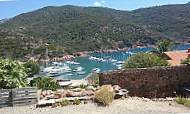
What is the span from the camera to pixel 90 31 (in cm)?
11575

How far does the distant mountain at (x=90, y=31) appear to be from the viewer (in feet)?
310

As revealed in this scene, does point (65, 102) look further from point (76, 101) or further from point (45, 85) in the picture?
point (45, 85)

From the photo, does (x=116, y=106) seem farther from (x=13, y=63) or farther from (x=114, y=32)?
(x=114, y=32)

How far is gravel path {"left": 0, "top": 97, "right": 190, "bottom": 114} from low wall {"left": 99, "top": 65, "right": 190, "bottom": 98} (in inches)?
73.5

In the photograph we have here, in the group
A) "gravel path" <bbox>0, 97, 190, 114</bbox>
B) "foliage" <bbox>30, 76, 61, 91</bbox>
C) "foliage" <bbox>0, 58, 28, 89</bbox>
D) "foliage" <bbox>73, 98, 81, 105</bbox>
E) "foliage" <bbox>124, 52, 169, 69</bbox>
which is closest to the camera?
"gravel path" <bbox>0, 97, 190, 114</bbox>

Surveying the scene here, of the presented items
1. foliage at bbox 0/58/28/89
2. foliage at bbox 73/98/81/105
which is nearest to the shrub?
foliage at bbox 73/98/81/105

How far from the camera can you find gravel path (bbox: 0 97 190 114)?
5.43 metres

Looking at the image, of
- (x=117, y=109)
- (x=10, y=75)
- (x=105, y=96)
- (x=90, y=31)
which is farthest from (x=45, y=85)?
(x=90, y=31)

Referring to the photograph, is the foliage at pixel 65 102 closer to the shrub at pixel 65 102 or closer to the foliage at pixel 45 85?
the shrub at pixel 65 102

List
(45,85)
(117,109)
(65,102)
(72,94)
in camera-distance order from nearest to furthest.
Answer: (117,109) → (65,102) → (72,94) → (45,85)

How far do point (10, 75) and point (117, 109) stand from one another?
502 centimetres

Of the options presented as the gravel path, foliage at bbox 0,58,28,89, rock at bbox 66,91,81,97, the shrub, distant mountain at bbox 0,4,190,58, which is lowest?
the gravel path

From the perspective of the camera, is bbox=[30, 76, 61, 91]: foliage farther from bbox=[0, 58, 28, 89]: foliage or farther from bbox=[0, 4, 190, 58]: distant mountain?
bbox=[0, 4, 190, 58]: distant mountain

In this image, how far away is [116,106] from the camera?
5.88 m
